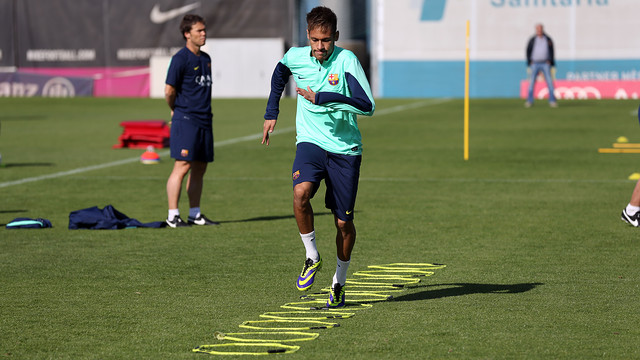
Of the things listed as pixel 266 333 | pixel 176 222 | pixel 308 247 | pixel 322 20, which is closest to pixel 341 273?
pixel 308 247

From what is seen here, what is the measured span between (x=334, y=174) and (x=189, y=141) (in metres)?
4.28

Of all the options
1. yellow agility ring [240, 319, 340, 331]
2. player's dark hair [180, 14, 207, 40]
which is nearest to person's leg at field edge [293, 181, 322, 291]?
yellow agility ring [240, 319, 340, 331]

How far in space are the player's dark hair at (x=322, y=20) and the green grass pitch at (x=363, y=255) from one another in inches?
73.0

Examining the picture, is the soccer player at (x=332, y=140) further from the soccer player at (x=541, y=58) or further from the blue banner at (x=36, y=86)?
the blue banner at (x=36, y=86)

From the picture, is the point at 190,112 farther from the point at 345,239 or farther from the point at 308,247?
the point at 345,239

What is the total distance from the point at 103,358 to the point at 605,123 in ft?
71.1

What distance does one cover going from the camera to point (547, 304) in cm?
698

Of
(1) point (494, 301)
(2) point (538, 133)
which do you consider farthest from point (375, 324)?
(2) point (538, 133)

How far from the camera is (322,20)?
6.67 metres

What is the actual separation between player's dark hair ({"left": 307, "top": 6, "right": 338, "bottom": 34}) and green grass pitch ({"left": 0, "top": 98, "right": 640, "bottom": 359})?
185 cm

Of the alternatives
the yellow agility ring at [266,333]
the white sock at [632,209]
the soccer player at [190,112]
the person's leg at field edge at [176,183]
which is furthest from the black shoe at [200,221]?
the yellow agility ring at [266,333]

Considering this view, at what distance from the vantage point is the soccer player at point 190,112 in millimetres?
10922

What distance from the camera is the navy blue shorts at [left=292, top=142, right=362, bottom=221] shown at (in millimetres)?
6934

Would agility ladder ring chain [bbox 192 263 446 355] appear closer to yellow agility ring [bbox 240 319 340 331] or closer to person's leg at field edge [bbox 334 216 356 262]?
yellow agility ring [bbox 240 319 340 331]
